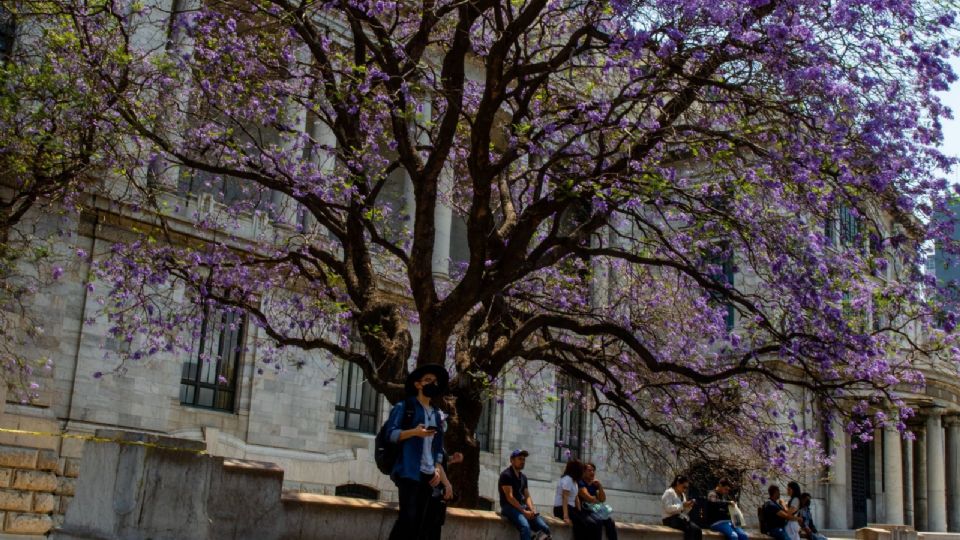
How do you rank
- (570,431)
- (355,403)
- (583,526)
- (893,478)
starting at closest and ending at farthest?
(583,526), (355,403), (570,431), (893,478)

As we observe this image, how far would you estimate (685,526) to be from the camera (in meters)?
16.6

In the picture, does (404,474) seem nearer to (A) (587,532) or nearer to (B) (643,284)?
(A) (587,532)

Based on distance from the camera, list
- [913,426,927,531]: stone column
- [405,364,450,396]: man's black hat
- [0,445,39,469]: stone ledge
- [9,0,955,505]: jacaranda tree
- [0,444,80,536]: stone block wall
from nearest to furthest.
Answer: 1. [405,364,450,396]: man's black hat
2. [9,0,955,505]: jacaranda tree
3. [0,444,80,536]: stone block wall
4. [0,445,39,469]: stone ledge
5. [913,426,927,531]: stone column

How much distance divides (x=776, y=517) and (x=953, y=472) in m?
33.7

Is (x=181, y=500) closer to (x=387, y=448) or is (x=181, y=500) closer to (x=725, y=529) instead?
(x=387, y=448)

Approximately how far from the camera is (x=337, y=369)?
28.6 meters

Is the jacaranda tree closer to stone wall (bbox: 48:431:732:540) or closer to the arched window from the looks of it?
stone wall (bbox: 48:431:732:540)

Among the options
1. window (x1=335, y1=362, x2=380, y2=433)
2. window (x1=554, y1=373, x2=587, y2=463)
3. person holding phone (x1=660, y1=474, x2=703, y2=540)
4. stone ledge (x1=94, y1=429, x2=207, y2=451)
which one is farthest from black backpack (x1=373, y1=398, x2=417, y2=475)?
window (x1=554, y1=373, x2=587, y2=463)

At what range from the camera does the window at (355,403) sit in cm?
2908

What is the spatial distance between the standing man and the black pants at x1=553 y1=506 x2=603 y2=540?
2.65 ft

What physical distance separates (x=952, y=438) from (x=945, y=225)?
38.8m

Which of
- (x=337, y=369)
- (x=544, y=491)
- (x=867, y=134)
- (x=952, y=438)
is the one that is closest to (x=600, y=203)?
(x=867, y=134)

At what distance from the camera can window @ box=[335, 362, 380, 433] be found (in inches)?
1145

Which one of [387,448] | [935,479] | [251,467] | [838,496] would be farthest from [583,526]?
[935,479]
